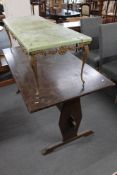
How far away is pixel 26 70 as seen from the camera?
63.9 inches

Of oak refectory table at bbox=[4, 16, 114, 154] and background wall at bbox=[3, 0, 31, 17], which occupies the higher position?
background wall at bbox=[3, 0, 31, 17]

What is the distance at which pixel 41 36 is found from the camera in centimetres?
133

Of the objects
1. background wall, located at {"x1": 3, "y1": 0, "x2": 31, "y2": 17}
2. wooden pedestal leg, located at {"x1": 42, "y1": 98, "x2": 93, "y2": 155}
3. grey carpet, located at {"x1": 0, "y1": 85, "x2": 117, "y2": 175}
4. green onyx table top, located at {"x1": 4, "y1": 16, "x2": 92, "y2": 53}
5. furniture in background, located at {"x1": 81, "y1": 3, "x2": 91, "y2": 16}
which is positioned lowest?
grey carpet, located at {"x1": 0, "y1": 85, "x2": 117, "y2": 175}

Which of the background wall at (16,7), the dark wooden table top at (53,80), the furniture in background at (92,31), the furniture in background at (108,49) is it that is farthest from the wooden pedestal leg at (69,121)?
the background wall at (16,7)

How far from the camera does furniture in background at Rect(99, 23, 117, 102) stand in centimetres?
216

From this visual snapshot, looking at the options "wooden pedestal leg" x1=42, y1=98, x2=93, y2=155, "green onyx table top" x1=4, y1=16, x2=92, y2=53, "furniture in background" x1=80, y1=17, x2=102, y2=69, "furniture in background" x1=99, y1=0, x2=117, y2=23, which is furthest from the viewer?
"furniture in background" x1=99, y1=0, x2=117, y2=23

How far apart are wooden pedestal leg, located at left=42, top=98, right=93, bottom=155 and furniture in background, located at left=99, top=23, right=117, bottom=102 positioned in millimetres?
Answer: 816

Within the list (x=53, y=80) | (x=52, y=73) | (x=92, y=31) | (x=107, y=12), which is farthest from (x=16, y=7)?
(x=107, y=12)

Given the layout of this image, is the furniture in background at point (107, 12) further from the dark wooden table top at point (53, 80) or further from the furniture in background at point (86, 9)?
the dark wooden table top at point (53, 80)

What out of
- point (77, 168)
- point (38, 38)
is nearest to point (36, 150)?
point (77, 168)

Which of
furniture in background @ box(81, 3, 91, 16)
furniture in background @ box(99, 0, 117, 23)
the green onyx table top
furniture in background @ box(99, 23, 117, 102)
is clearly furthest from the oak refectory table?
furniture in background @ box(81, 3, 91, 16)

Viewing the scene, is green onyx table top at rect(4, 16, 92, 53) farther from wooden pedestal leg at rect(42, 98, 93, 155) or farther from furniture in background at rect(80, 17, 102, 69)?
furniture in background at rect(80, 17, 102, 69)

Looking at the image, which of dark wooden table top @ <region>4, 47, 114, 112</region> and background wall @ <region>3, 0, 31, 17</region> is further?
background wall @ <region>3, 0, 31, 17</region>

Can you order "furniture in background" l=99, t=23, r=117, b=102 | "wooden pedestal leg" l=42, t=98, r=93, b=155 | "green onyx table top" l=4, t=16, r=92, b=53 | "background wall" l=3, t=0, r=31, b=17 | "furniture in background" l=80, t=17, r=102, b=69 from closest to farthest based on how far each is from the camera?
1. "green onyx table top" l=4, t=16, r=92, b=53
2. "wooden pedestal leg" l=42, t=98, r=93, b=155
3. "furniture in background" l=99, t=23, r=117, b=102
4. "furniture in background" l=80, t=17, r=102, b=69
5. "background wall" l=3, t=0, r=31, b=17
